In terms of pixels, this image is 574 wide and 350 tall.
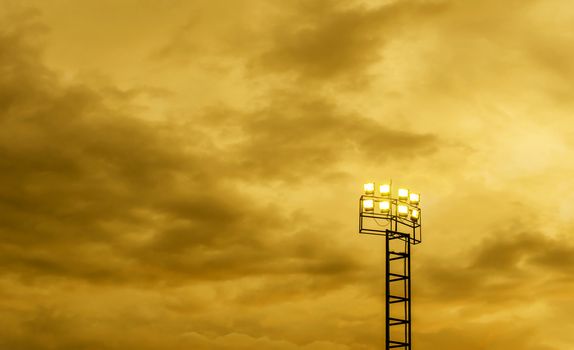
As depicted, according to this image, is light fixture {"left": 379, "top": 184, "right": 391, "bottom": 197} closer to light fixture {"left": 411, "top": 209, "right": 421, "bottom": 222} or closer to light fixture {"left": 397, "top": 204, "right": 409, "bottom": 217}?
light fixture {"left": 397, "top": 204, "right": 409, "bottom": 217}

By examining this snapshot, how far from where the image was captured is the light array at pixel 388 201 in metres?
58.3

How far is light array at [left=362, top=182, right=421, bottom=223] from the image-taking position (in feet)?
191

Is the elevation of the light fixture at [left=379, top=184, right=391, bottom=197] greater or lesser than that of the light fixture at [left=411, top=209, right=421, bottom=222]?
greater

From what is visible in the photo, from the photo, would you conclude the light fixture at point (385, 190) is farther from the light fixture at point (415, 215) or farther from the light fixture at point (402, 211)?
the light fixture at point (415, 215)

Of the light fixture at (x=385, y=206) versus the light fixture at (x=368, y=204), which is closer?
the light fixture at (x=368, y=204)

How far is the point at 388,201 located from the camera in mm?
58688

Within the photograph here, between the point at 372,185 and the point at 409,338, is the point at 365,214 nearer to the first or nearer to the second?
the point at 372,185

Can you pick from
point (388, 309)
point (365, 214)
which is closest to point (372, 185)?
point (365, 214)

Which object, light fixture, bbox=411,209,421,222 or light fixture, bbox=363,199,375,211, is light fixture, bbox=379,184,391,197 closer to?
light fixture, bbox=363,199,375,211

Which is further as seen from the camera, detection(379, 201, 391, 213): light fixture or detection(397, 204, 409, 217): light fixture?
detection(397, 204, 409, 217): light fixture

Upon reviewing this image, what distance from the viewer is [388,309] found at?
187ft

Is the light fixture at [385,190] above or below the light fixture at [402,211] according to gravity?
above

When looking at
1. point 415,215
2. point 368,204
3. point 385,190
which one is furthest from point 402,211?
point 368,204

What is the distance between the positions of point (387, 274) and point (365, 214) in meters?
3.50
